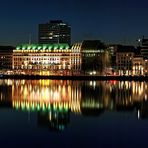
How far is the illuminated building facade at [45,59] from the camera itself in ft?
470

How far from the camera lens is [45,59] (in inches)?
5940

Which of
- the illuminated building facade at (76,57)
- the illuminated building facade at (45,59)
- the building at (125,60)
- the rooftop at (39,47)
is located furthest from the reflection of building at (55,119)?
the rooftop at (39,47)

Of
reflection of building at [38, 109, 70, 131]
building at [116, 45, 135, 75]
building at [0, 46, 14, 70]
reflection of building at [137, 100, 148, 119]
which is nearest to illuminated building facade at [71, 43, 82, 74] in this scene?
building at [116, 45, 135, 75]

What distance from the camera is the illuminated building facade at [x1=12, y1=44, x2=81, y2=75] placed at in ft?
Result: 470

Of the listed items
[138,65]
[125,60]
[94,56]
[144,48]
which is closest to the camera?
[138,65]

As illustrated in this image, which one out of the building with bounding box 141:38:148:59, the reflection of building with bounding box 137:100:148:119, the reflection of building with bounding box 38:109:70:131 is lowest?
the reflection of building with bounding box 137:100:148:119

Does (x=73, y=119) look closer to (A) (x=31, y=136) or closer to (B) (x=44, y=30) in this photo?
(A) (x=31, y=136)

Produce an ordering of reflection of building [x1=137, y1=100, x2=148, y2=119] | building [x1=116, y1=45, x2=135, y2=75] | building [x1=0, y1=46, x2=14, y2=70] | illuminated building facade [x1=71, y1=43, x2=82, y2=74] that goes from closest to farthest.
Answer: reflection of building [x1=137, y1=100, x2=148, y2=119]
building [x1=116, y1=45, x2=135, y2=75]
illuminated building facade [x1=71, y1=43, x2=82, y2=74]
building [x1=0, y1=46, x2=14, y2=70]

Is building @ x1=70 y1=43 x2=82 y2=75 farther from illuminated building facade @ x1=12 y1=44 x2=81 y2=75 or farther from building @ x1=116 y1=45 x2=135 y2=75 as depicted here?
building @ x1=116 y1=45 x2=135 y2=75

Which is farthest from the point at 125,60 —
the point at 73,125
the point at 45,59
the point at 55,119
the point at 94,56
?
the point at 73,125

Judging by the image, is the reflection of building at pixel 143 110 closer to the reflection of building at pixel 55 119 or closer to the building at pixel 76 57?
the reflection of building at pixel 55 119

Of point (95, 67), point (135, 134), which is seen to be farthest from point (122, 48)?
point (135, 134)

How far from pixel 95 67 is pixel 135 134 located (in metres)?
113

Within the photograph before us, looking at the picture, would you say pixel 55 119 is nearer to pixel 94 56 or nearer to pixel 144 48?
pixel 144 48
